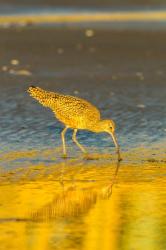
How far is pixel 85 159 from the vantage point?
11531mm

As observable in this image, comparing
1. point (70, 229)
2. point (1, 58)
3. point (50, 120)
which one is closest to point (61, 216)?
point (70, 229)

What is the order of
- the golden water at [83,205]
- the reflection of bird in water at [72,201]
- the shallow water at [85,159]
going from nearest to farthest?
the golden water at [83,205]
the shallow water at [85,159]
the reflection of bird in water at [72,201]

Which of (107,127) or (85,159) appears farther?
(107,127)

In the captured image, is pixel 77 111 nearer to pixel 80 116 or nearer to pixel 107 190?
pixel 80 116

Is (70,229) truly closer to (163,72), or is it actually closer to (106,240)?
(106,240)

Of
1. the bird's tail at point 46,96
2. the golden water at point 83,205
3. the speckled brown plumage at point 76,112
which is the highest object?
the bird's tail at point 46,96

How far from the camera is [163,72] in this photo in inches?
761

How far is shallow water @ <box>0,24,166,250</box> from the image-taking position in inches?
320

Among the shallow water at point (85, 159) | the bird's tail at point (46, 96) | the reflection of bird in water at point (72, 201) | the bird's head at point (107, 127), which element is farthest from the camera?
the bird's tail at point (46, 96)

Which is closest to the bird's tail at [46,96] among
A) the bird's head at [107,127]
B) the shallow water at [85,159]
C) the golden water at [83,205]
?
the shallow water at [85,159]

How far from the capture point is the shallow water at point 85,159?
26.7 ft

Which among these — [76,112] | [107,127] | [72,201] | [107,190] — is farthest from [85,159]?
[72,201]

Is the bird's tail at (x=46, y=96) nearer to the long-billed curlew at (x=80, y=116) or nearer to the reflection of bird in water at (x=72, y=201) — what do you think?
the long-billed curlew at (x=80, y=116)

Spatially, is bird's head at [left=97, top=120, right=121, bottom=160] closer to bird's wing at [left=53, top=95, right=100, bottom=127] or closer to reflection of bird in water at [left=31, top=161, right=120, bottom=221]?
bird's wing at [left=53, top=95, right=100, bottom=127]
